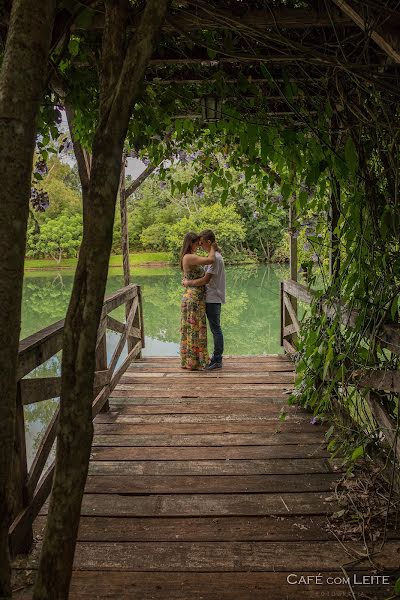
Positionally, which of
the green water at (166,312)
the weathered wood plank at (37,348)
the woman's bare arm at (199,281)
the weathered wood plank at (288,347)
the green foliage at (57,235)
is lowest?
the green water at (166,312)

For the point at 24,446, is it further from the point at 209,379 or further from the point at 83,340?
the point at 209,379

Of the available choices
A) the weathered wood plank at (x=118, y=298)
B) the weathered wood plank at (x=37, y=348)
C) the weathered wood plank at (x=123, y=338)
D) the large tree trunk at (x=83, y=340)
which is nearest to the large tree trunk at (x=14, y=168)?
the large tree trunk at (x=83, y=340)

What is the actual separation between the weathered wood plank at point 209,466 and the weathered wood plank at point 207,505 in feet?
0.92

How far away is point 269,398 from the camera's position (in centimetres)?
440

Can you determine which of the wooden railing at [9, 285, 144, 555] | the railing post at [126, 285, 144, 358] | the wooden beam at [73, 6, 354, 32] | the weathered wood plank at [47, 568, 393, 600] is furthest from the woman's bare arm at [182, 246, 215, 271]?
the weathered wood plank at [47, 568, 393, 600]

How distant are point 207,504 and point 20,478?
95 centimetres

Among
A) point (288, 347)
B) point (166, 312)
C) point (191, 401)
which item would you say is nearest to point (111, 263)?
point (166, 312)

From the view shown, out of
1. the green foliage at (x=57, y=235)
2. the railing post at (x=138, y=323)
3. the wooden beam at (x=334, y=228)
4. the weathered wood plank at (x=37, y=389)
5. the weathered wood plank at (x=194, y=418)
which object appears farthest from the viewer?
the green foliage at (x=57, y=235)

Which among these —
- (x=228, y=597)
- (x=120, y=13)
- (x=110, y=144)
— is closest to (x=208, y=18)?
(x=120, y=13)

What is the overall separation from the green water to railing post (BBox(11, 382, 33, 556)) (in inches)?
144

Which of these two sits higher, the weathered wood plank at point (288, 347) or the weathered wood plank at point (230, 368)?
the weathered wood plank at point (288, 347)

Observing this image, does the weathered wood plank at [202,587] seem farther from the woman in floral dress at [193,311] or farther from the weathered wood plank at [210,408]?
the woman in floral dress at [193,311]

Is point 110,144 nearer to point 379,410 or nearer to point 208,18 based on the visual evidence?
point 208,18

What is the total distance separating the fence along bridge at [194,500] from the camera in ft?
6.64
